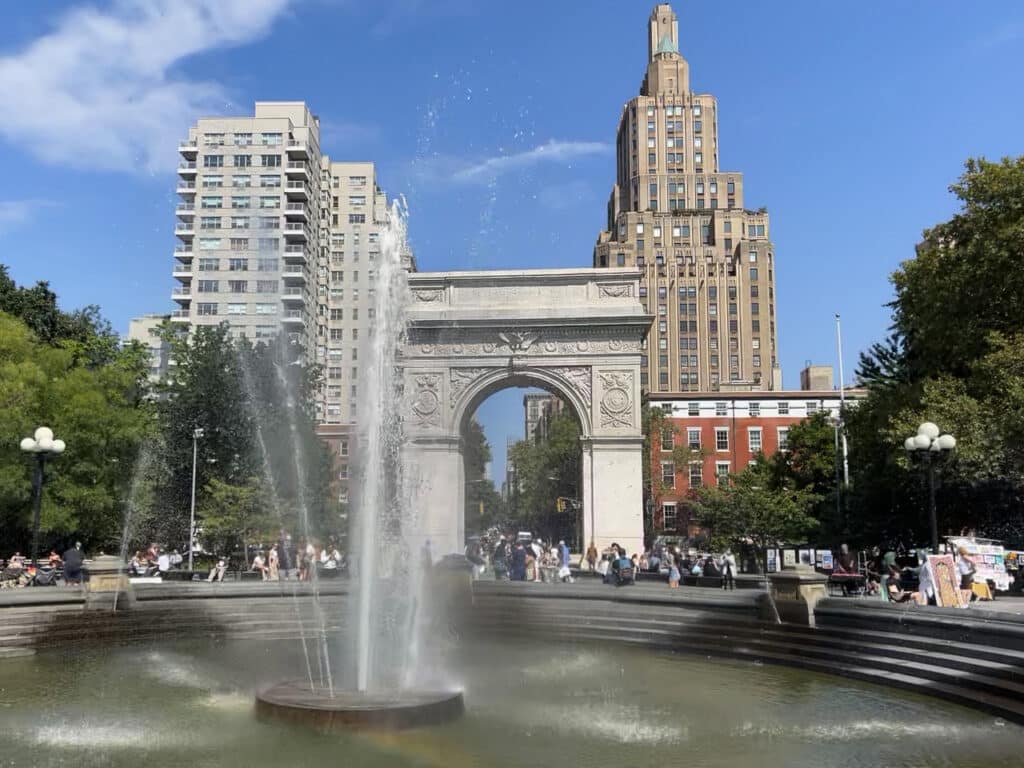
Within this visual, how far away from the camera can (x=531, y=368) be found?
116 feet

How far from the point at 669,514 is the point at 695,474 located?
3715 millimetres

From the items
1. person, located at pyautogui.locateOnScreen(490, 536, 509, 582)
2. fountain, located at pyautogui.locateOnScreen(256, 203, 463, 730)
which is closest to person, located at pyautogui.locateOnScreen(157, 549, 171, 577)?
person, located at pyautogui.locateOnScreen(490, 536, 509, 582)

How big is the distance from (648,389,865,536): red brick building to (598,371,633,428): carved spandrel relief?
31.0 meters

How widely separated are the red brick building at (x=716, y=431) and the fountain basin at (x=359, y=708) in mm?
56137

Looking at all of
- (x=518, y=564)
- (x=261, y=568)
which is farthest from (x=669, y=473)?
(x=261, y=568)

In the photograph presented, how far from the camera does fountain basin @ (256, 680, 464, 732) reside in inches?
366

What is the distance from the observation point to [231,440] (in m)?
38.3

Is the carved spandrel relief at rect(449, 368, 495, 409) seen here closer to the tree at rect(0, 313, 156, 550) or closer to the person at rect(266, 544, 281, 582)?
the person at rect(266, 544, 281, 582)

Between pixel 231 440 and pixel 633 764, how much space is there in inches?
1282

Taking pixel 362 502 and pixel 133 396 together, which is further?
pixel 133 396

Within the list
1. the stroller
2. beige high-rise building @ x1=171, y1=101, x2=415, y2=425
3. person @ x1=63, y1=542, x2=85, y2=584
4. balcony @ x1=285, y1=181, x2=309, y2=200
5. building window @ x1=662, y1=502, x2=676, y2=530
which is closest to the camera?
person @ x1=63, y1=542, x2=85, y2=584

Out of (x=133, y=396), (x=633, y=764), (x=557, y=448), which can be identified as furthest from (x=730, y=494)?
(x=633, y=764)

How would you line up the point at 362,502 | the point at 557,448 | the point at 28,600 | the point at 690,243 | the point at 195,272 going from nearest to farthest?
the point at 362,502, the point at 28,600, the point at 195,272, the point at 557,448, the point at 690,243

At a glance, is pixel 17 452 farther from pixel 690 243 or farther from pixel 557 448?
pixel 690 243
